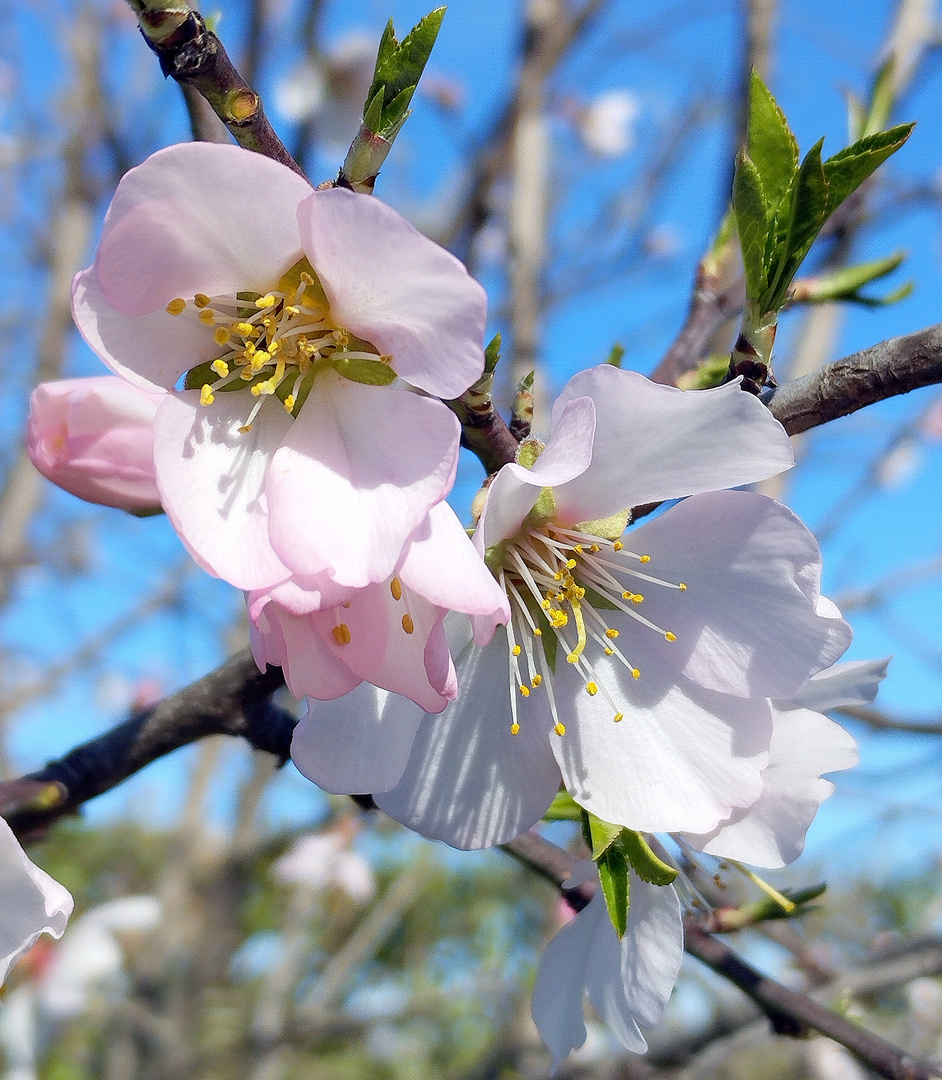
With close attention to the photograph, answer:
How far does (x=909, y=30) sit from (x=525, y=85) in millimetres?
997

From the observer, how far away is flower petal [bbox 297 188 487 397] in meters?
0.47

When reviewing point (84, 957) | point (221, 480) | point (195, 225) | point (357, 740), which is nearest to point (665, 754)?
point (357, 740)

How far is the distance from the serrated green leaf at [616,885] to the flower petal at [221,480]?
0.26 meters

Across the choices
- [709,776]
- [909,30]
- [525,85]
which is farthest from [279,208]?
[525,85]

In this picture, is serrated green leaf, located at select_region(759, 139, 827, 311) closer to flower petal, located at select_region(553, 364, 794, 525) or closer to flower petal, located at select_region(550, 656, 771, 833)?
flower petal, located at select_region(553, 364, 794, 525)

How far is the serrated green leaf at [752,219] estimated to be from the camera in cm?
56

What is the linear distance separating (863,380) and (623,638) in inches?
9.5

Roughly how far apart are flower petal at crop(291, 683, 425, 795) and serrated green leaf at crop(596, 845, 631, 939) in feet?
0.46

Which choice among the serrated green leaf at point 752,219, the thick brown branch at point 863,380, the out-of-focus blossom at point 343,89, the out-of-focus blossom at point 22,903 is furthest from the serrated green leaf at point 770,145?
the out-of-focus blossom at point 343,89

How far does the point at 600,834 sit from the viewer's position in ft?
1.85

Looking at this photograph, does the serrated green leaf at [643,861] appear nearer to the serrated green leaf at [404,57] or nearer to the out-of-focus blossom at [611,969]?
the out-of-focus blossom at [611,969]

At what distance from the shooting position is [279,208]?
0.52m

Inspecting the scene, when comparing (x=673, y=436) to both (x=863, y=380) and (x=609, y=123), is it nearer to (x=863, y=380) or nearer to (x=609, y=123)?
(x=863, y=380)

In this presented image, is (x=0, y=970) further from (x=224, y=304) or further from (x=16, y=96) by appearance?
(x=16, y=96)
